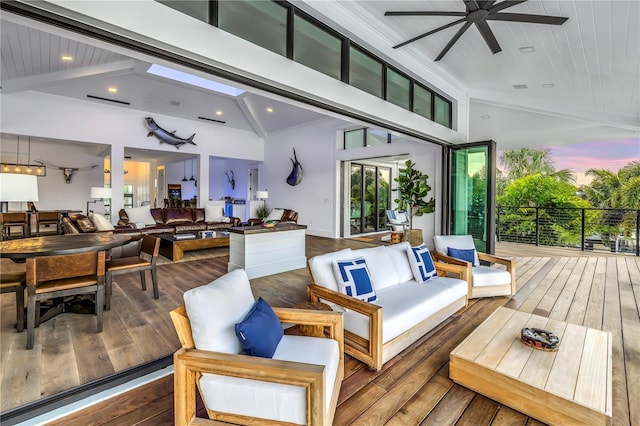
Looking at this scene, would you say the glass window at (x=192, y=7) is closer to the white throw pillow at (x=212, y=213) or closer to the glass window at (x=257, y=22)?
the glass window at (x=257, y=22)

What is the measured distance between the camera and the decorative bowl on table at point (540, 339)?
2014 millimetres

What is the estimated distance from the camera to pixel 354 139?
8734mm

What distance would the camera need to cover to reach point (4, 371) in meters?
2.07

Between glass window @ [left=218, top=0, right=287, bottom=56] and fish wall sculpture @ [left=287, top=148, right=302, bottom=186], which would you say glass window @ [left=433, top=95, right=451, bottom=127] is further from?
fish wall sculpture @ [left=287, top=148, right=302, bottom=186]

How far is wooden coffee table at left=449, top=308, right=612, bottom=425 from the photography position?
5.31 feet

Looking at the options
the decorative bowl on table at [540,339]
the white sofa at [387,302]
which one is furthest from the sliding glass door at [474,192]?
the decorative bowl on table at [540,339]

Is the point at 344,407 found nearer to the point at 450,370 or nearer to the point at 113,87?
the point at 450,370

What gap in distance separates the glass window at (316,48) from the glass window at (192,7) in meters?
1.04

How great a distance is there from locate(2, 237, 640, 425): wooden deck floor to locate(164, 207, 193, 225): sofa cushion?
3151 millimetres

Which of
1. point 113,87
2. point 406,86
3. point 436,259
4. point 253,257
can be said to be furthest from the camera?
point 113,87

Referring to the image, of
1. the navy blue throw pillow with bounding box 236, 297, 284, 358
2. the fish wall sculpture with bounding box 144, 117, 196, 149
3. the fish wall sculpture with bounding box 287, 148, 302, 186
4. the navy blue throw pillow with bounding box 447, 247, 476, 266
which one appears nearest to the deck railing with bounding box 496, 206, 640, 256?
the navy blue throw pillow with bounding box 447, 247, 476, 266

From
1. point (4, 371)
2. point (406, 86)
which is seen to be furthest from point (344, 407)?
point (406, 86)

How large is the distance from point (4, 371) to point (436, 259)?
422cm

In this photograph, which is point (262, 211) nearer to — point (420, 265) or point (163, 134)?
point (163, 134)
